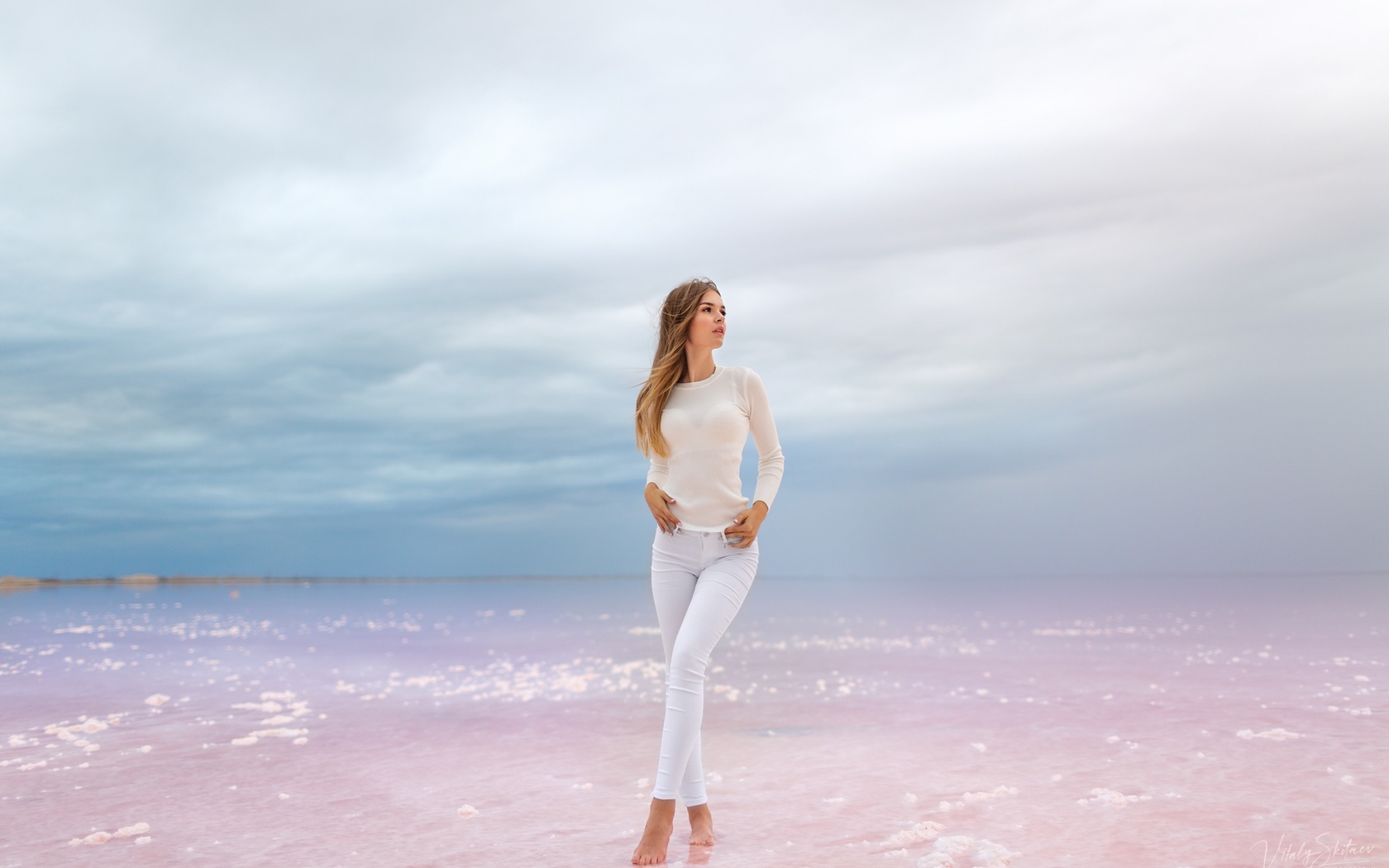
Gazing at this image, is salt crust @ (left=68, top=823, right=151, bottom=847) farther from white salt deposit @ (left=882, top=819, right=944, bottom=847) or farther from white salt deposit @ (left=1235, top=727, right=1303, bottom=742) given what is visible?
white salt deposit @ (left=1235, top=727, right=1303, bottom=742)

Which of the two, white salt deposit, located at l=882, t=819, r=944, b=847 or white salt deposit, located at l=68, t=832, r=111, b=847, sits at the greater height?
white salt deposit, located at l=882, t=819, r=944, b=847

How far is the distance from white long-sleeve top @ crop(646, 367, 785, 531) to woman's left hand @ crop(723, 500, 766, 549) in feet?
0.21

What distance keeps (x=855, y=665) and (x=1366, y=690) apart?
602cm

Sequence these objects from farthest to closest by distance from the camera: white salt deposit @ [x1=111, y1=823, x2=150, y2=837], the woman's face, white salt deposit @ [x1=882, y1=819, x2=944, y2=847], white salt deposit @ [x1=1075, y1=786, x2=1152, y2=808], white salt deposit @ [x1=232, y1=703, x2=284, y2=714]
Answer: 1. white salt deposit @ [x1=232, y1=703, x2=284, y2=714]
2. white salt deposit @ [x1=1075, y1=786, x2=1152, y2=808]
3. white salt deposit @ [x1=111, y1=823, x2=150, y2=837]
4. the woman's face
5. white salt deposit @ [x1=882, y1=819, x2=944, y2=847]

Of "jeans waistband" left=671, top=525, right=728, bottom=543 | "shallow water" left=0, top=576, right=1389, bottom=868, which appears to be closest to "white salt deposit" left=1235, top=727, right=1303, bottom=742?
"shallow water" left=0, top=576, right=1389, bottom=868

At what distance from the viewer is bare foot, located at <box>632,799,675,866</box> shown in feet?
15.1

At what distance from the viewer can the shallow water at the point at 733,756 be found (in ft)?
16.2

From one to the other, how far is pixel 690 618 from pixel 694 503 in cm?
59

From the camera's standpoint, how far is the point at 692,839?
499 centimetres

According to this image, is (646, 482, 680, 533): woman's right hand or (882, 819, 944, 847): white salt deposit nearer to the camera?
(882, 819, 944, 847): white salt deposit

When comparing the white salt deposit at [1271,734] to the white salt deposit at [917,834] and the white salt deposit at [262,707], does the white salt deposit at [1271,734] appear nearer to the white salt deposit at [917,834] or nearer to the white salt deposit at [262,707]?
the white salt deposit at [917,834]

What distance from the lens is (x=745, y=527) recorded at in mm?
4898

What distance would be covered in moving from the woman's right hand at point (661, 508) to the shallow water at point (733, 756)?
1663 millimetres

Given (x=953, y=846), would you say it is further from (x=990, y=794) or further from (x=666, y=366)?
(x=666, y=366)
